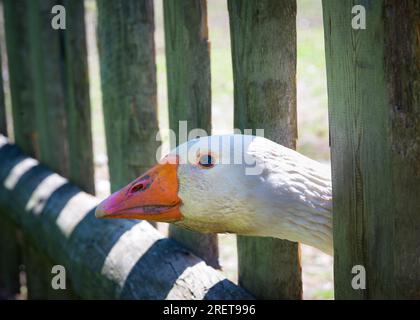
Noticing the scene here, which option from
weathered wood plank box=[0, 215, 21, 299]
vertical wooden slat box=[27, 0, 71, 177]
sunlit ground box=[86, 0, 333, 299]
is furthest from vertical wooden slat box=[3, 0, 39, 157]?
weathered wood plank box=[0, 215, 21, 299]

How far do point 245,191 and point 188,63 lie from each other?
0.81 meters

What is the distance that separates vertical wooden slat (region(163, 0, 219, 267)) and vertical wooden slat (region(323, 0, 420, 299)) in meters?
0.96

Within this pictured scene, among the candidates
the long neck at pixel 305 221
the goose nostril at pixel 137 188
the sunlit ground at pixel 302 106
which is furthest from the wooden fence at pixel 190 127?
the sunlit ground at pixel 302 106

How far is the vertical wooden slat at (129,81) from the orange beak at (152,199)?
0.96 metres

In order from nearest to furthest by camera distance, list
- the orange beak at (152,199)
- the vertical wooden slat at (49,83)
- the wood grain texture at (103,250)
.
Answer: the orange beak at (152,199) < the wood grain texture at (103,250) < the vertical wooden slat at (49,83)

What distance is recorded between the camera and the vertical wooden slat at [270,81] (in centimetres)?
243

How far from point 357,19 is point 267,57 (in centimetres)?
68

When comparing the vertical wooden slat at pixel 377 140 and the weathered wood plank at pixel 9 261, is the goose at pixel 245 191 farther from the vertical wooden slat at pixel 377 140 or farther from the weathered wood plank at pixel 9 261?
the weathered wood plank at pixel 9 261

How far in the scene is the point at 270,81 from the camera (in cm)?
248

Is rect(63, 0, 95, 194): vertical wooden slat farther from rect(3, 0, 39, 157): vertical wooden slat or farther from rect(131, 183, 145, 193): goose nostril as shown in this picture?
rect(131, 183, 145, 193): goose nostril

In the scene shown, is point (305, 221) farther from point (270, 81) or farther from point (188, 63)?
point (188, 63)

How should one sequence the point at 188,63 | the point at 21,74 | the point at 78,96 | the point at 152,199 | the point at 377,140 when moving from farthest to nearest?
the point at 21,74 < the point at 78,96 < the point at 188,63 < the point at 152,199 < the point at 377,140

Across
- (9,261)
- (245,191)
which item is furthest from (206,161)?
(9,261)
